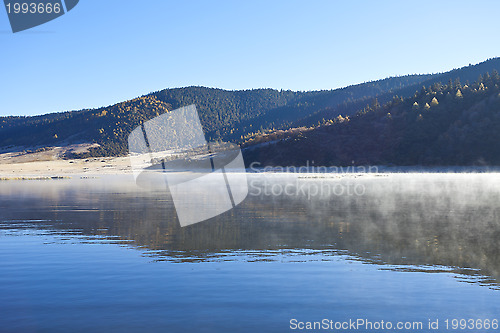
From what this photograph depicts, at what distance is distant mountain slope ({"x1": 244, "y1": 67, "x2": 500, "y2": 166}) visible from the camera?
145 m

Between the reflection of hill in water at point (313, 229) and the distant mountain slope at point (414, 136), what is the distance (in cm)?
10350

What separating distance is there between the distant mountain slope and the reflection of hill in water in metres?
104

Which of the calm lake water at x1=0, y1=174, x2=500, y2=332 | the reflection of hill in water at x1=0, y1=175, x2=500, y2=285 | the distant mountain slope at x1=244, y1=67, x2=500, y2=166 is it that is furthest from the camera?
the distant mountain slope at x1=244, y1=67, x2=500, y2=166

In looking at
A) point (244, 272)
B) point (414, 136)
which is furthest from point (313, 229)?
point (414, 136)

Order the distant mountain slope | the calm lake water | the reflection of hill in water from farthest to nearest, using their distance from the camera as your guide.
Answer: the distant mountain slope < the reflection of hill in water < the calm lake water

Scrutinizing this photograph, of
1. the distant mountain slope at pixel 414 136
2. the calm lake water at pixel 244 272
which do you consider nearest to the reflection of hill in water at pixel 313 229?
the calm lake water at pixel 244 272

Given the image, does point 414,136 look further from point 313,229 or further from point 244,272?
point 244,272

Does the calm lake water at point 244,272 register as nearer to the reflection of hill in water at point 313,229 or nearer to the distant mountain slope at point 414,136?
the reflection of hill in water at point 313,229

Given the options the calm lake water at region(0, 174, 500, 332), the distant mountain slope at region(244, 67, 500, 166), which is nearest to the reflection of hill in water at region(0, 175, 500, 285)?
the calm lake water at region(0, 174, 500, 332)

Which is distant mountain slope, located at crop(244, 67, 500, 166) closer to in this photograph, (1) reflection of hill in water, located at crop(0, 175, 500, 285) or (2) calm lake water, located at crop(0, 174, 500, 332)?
(1) reflection of hill in water, located at crop(0, 175, 500, 285)

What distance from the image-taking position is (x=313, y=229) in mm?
29781

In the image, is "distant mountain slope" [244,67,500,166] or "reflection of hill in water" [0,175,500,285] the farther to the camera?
"distant mountain slope" [244,67,500,166]

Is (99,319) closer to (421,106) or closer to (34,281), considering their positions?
(34,281)

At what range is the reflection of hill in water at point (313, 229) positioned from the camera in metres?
21.6
